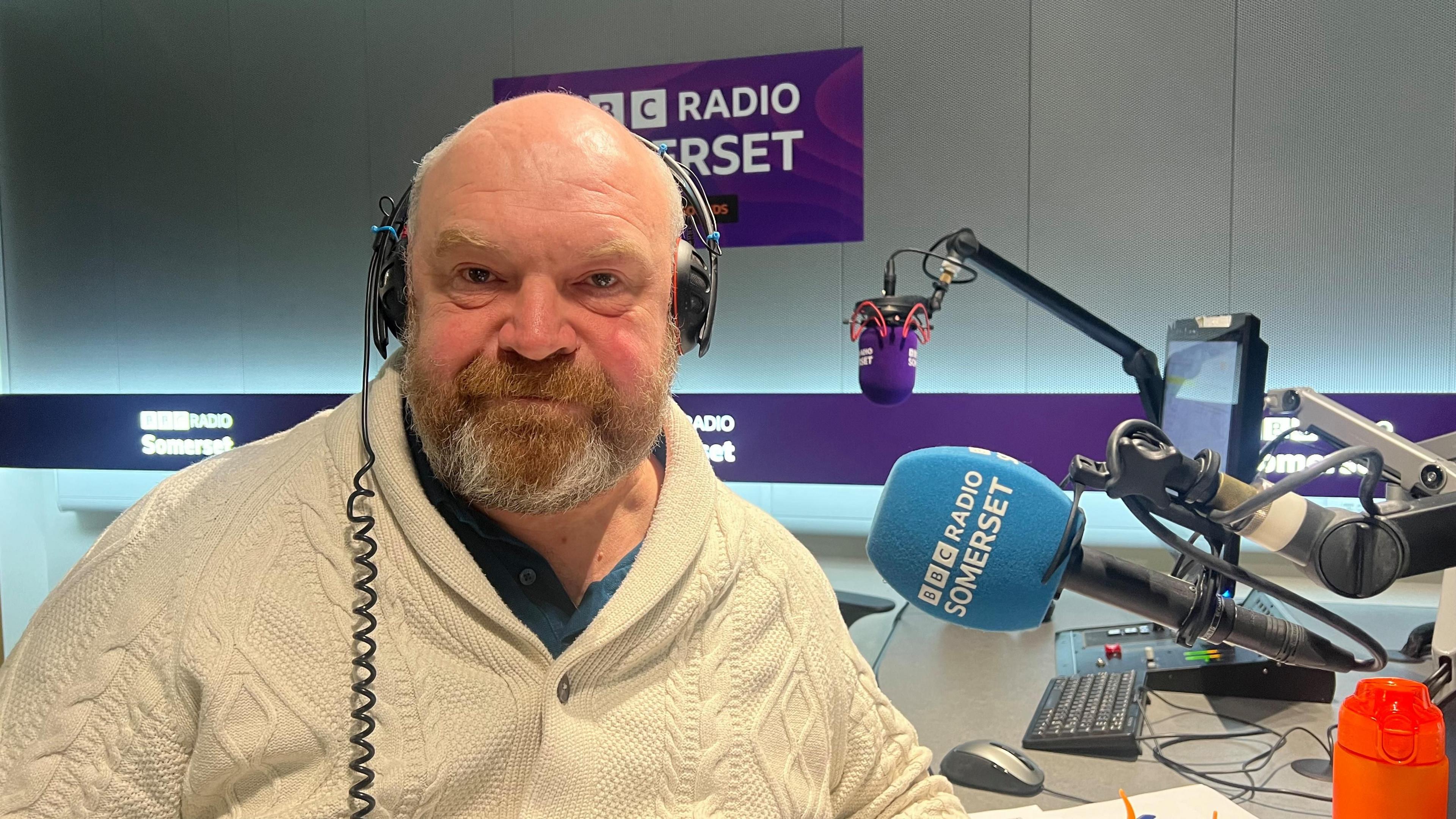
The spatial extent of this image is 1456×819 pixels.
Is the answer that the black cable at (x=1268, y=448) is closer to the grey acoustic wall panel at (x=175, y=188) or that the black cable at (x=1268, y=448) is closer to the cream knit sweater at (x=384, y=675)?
the cream knit sweater at (x=384, y=675)

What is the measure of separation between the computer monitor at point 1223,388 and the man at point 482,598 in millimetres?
735

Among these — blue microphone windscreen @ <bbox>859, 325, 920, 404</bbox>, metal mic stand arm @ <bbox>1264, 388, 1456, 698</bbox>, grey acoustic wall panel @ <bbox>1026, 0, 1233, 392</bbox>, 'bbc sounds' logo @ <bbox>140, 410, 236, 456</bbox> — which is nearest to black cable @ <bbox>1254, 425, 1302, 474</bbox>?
metal mic stand arm @ <bbox>1264, 388, 1456, 698</bbox>

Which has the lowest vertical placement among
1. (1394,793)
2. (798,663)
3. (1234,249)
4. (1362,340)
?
(1394,793)

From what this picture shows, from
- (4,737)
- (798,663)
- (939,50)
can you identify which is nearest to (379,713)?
(4,737)

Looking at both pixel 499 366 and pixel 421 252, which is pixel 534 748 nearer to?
pixel 499 366

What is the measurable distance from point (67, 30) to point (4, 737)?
3.83m

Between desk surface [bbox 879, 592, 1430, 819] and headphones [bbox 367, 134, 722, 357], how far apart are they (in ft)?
2.43

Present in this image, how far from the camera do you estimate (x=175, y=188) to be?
3410 mm

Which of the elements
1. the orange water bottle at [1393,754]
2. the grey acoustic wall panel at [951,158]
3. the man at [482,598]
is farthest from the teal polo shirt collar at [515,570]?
the grey acoustic wall panel at [951,158]

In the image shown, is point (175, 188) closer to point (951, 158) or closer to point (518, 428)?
point (951, 158)

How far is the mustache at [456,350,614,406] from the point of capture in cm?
84

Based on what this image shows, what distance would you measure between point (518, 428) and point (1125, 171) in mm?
2479

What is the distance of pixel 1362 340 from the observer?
2.59 meters

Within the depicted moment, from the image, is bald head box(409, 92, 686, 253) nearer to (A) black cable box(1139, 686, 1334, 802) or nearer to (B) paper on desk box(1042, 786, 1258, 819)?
(B) paper on desk box(1042, 786, 1258, 819)
